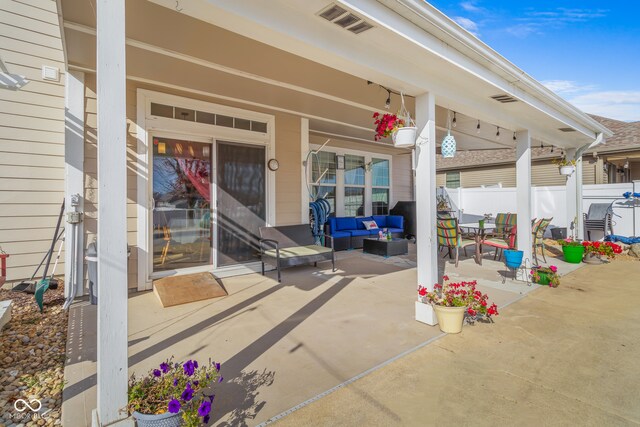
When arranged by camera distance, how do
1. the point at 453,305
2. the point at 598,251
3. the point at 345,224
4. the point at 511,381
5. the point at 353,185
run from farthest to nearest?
the point at 353,185 → the point at 345,224 → the point at 598,251 → the point at 453,305 → the point at 511,381

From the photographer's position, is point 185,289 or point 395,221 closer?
point 185,289

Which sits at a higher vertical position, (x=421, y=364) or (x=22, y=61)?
(x=22, y=61)

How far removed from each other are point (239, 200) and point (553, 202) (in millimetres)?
9994

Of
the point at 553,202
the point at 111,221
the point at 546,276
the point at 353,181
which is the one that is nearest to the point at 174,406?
the point at 111,221

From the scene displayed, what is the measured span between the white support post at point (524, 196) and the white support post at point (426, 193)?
2.54 meters

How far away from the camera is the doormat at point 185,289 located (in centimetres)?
384

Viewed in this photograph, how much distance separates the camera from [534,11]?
652 cm

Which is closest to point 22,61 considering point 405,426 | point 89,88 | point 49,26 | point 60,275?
point 49,26

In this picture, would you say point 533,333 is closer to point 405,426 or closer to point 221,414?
point 405,426

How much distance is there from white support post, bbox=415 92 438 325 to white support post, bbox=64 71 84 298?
13.2ft

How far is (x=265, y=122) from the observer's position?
555 centimetres

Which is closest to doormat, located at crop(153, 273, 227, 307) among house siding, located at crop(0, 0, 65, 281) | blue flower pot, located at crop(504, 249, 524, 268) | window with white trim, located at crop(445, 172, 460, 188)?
house siding, located at crop(0, 0, 65, 281)

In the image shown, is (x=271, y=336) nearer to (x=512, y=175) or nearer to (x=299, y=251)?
(x=299, y=251)

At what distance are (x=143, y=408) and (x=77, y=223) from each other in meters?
3.10
